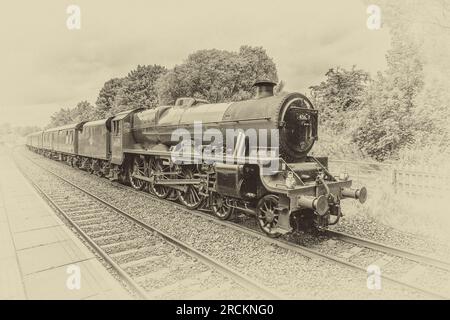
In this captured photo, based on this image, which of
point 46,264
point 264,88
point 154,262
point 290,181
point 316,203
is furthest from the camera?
point 264,88

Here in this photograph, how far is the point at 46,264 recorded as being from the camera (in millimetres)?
5191

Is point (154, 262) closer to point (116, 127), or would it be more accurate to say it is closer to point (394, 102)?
point (116, 127)

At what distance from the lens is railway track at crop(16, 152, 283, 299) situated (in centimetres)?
448

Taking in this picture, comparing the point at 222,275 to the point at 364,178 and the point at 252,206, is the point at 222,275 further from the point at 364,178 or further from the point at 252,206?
the point at 364,178

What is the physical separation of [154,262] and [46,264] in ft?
5.78

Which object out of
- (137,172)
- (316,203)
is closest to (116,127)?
(137,172)

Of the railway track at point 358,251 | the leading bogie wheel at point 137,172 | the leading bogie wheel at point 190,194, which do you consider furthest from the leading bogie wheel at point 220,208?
the leading bogie wheel at point 137,172

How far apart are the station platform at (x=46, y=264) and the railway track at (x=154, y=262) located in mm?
313

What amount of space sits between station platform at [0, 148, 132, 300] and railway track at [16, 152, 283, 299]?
313 mm

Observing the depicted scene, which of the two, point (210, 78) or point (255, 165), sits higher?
point (210, 78)

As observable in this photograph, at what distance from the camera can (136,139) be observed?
1279 cm

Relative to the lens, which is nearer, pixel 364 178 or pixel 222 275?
pixel 222 275

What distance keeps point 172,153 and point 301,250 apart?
16.3 feet
